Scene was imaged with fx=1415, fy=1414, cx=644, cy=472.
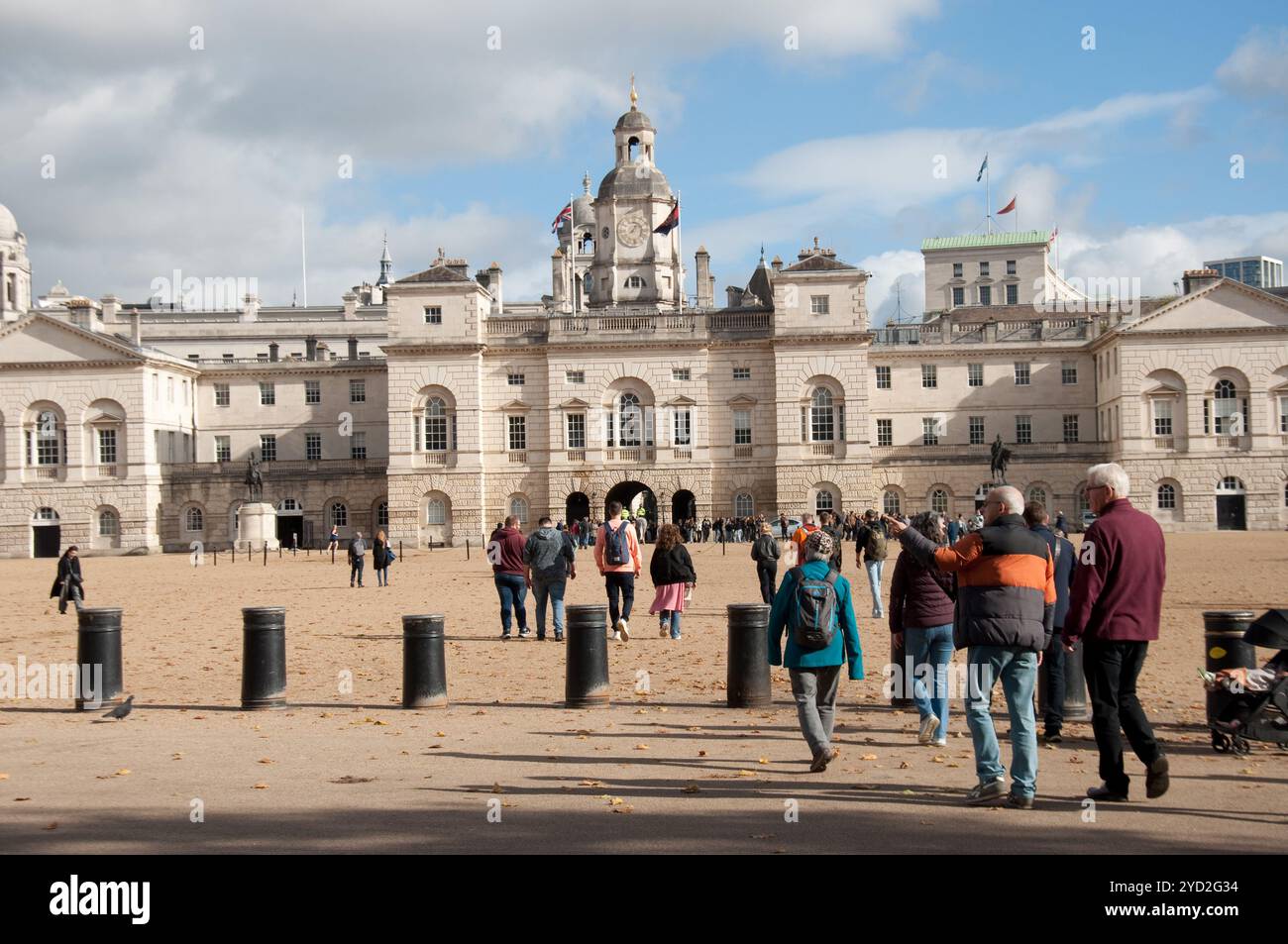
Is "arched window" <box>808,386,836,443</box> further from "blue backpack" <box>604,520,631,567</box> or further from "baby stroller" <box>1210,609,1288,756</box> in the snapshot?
"baby stroller" <box>1210,609,1288,756</box>

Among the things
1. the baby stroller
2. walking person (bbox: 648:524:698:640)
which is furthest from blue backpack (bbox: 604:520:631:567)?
the baby stroller

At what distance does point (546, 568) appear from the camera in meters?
21.1

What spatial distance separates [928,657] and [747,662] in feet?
8.62

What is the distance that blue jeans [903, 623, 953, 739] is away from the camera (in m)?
12.4

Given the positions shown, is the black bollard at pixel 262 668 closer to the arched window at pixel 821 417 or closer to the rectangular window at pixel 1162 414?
the arched window at pixel 821 417

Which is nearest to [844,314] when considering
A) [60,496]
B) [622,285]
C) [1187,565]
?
[622,285]

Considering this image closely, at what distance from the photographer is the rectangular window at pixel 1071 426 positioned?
228 ft

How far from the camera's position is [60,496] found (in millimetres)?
66875

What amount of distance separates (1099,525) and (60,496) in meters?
65.0

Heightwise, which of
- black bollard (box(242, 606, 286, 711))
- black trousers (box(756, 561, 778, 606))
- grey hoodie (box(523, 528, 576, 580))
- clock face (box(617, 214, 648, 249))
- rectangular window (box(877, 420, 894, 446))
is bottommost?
black bollard (box(242, 606, 286, 711))

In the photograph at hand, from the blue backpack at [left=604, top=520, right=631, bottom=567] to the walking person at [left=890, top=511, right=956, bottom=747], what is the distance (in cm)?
831

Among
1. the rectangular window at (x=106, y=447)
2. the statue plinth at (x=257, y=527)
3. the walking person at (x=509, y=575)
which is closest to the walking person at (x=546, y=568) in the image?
the walking person at (x=509, y=575)

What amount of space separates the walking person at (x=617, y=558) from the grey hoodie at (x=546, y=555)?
564mm
